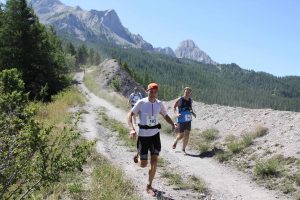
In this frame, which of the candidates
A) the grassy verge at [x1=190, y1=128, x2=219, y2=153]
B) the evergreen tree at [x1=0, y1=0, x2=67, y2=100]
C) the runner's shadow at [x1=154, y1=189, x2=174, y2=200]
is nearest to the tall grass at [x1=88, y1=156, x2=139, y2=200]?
the runner's shadow at [x1=154, y1=189, x2=174, y2=200]

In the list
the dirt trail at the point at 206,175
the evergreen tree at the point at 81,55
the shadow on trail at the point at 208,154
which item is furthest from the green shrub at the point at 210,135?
the evergreen tree at the point at 81,55

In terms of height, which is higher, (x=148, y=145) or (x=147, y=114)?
(x=147, y=114)

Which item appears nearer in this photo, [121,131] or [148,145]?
[148,145]

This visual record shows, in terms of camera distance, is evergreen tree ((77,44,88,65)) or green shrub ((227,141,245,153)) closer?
green shrub ((227,141,245,153))

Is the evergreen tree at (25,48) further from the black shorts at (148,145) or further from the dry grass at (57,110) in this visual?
the black shorts at (148,145)

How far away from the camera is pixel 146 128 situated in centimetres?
910

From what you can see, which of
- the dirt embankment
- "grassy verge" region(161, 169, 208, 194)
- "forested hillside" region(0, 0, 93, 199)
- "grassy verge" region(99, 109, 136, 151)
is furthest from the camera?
the dirt embankment

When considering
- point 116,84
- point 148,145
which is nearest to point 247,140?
point 148,145

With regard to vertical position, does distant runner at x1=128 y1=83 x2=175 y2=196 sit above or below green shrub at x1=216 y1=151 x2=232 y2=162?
above

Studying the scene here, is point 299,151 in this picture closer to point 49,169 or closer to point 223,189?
point 223,189

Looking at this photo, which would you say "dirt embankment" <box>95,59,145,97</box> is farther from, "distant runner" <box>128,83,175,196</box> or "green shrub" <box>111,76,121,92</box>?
"distant runner" <box>128,83,175,196</box>

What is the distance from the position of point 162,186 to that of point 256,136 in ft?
20.2

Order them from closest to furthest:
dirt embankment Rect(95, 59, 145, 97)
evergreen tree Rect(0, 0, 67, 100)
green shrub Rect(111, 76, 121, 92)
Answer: evergreen tree Rect(0, 0, 67, 100) < green shrub Rect(111, 76, 121, 92) < dirt embankment Rect(95, 59, 145, 97)

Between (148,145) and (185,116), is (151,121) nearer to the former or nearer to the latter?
(148,145)
